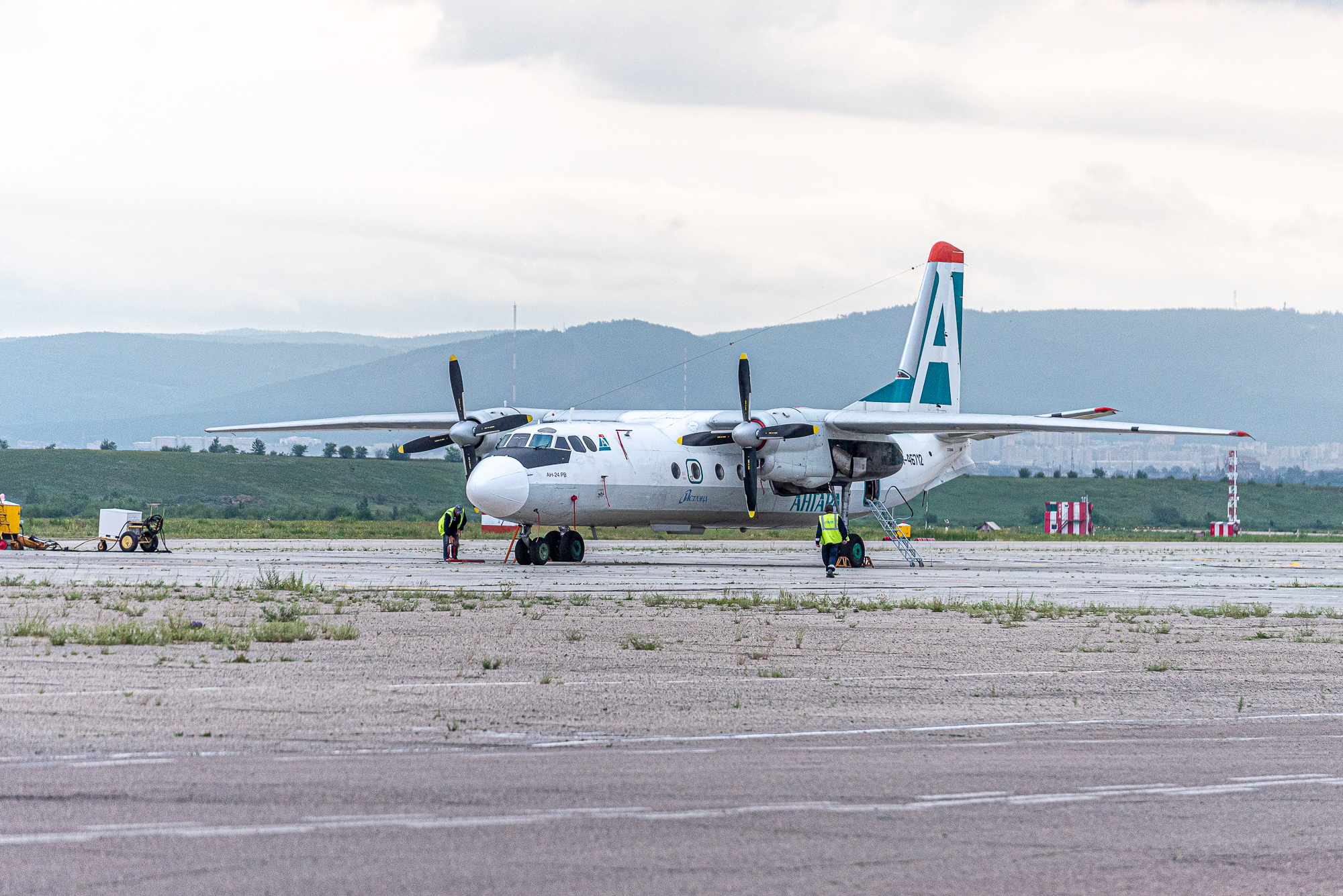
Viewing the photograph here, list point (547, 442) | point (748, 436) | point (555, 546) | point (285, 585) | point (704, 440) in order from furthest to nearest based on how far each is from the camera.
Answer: point (704, 440) → point (748, 436) → point (555, 546) → point (547, 442) → point (285, 585)

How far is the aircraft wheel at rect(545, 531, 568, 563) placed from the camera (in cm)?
3659

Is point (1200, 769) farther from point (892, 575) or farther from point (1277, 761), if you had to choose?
point (892, 575)

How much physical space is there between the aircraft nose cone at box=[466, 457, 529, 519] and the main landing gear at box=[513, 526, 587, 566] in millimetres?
1508

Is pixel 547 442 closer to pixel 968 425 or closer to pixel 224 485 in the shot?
pixel 968 425

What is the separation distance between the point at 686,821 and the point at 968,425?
3184cm

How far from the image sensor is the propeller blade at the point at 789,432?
3778cm

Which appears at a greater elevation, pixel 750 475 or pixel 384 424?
pixel 384 424

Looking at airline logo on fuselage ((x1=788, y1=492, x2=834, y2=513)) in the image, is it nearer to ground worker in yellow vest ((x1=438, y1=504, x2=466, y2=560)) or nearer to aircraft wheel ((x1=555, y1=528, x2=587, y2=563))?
aircraft wheel ((x1=555, y1=528, x2=587, y2=563))

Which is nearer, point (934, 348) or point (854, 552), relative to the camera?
point (854, 552)

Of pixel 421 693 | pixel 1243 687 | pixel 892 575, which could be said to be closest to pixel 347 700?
pixel 421 693

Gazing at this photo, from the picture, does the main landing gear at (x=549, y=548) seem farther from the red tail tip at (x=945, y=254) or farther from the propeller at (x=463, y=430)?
the red tail tip at (x=945, y=254)

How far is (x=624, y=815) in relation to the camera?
7.80 m

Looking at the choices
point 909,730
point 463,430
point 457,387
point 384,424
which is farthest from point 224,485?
point 909,730

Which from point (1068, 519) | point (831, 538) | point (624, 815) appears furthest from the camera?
point (1068, 519)
